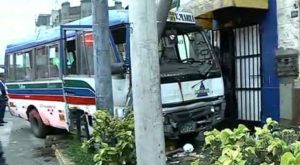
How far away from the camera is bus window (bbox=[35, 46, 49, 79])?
35.8 feet

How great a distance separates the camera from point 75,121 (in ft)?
30.4

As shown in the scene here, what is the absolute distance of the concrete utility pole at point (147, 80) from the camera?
3.65 m

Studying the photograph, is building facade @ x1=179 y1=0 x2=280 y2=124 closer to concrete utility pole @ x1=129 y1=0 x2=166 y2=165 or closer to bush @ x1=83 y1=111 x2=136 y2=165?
bush @ x1=83 y1=111 x2=136 y2=165

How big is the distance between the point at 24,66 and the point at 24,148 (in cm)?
268

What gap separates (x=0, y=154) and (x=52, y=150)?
2897 millimetres

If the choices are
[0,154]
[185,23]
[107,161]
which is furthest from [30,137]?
[107,161]

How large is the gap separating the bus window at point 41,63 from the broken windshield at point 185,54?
391cm

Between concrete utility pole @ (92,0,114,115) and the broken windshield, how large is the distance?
4.30ft

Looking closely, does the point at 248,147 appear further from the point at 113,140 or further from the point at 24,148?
the point at 24,148

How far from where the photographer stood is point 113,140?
219 inches

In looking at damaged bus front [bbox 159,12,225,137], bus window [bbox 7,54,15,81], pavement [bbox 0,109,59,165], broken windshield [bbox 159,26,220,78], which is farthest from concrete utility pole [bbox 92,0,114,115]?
bus window [bbox 7,54,15,81]

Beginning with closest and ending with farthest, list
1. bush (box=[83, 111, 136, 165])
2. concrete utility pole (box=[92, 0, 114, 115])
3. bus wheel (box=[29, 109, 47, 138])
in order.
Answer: bush (box=[83, 111, 136, 165])
concrete utility pole (box=[92, 0, 114, 115])
bus wheel (box=[29, 109, 47, 138])

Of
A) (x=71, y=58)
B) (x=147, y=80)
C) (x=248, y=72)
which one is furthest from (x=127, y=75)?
(x=147, y=80)

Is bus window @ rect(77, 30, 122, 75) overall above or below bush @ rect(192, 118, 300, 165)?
above
